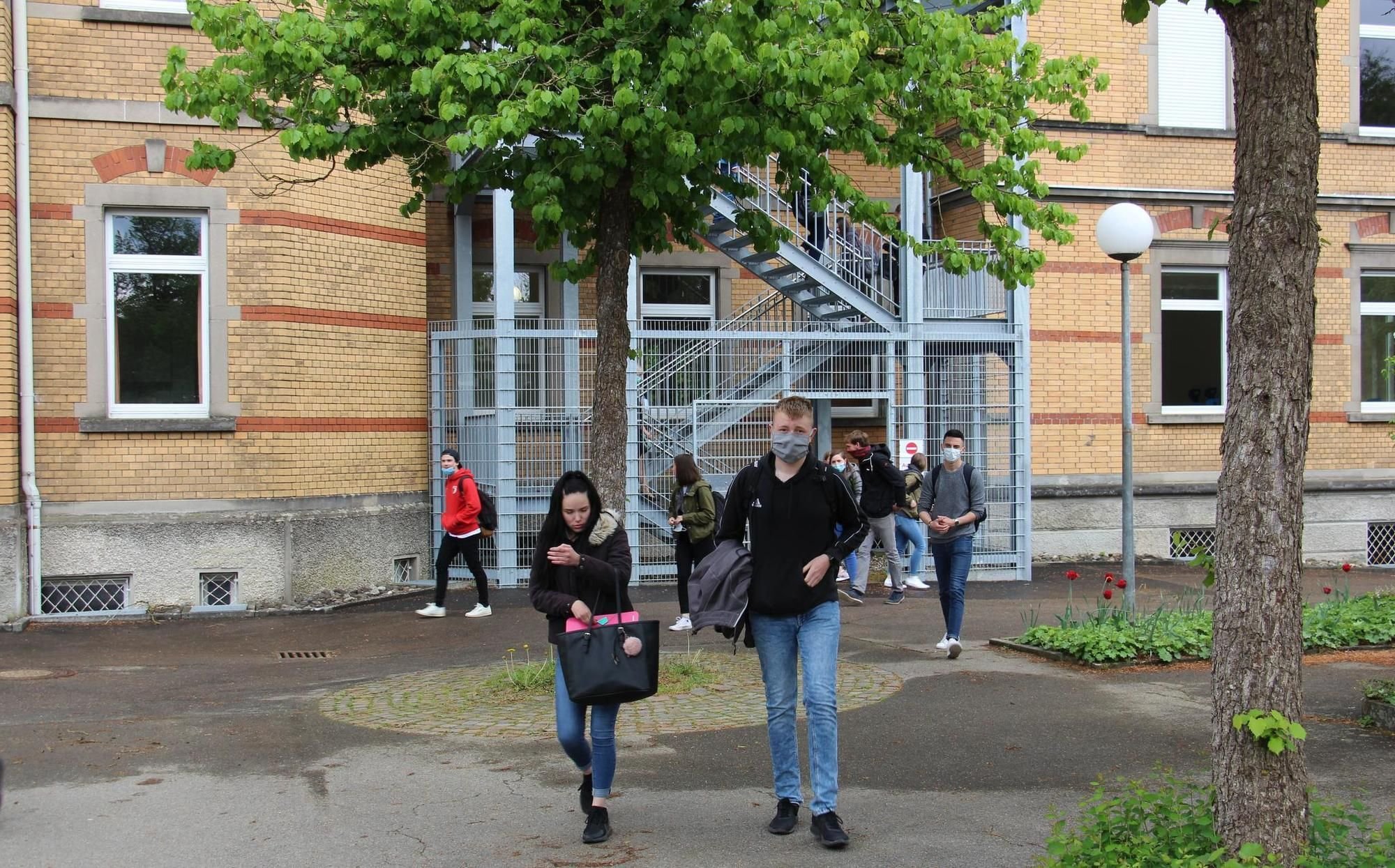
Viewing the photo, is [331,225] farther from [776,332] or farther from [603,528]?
[603,528]

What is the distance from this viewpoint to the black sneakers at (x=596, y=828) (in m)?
5.59

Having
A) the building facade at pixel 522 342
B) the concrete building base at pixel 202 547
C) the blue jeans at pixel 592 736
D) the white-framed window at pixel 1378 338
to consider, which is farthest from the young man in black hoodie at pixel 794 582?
the white-framed window at pixel 1378 338

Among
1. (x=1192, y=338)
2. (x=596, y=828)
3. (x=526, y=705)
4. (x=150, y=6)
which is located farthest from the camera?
(x=1192, y=338)

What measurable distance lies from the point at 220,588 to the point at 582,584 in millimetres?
8839

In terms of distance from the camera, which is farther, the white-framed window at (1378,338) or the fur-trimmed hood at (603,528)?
the white-framed window at (1378,338)

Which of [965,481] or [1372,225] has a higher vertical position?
[1372,225]

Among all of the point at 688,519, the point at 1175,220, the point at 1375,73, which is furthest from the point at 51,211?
the point at 1375,73

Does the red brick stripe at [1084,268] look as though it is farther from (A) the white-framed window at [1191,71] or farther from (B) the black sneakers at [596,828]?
(B) the black sneakers at [596,828]

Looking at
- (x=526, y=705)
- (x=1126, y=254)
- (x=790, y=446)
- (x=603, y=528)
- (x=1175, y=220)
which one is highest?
(x=1175, y=220)

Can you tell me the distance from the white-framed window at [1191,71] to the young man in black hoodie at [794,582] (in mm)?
13721

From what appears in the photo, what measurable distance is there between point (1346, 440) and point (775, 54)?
1418 centimetres

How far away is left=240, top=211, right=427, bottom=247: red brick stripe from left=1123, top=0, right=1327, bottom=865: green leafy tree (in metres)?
11.2

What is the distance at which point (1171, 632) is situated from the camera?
1006 centimetres

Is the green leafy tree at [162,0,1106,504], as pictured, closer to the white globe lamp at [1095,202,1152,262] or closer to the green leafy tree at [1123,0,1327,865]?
the white globe lamp at [1095,202,1152,262]
